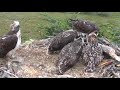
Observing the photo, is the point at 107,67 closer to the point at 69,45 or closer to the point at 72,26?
the point at 69,45

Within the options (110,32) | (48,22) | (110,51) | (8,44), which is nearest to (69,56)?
(110,51)

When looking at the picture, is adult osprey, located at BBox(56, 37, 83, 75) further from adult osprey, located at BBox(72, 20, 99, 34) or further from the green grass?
the green grass

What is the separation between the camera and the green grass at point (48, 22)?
29.7 feet

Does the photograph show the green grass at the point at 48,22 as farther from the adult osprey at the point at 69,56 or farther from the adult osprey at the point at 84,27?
the adult osprey at the point at 69,56

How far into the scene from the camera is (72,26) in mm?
8094

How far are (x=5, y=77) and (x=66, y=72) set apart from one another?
0.90 metres

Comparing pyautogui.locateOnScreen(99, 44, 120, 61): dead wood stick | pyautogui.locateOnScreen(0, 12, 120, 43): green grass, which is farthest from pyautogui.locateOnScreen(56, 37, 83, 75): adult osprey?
pyautogui.locateOnScreen(0, 12, 120, 43): green grass

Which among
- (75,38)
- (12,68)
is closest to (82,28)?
(75,38)

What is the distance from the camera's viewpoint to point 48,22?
1044 cm

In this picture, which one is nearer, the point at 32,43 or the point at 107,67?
the point at 107,67

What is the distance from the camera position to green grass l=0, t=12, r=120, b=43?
9.06m

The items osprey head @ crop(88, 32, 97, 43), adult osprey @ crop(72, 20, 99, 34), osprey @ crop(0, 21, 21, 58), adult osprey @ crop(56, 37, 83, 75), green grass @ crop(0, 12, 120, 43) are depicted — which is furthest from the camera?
green grass @ crop(0, 12, 120, 43)

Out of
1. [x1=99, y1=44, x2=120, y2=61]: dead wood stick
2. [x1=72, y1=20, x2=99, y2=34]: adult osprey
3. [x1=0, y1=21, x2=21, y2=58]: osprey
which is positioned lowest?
[x1=99, y1=44, x2=120, y2=61]: dead wood stick

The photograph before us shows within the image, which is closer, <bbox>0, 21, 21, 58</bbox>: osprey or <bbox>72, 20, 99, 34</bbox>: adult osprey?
<bbox>0, 21, 21, 58</bbox>: osprey
